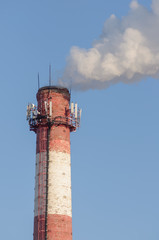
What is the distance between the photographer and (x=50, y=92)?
6378 cm

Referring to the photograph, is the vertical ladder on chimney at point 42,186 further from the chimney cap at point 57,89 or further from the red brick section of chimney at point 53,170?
the chimney cap at point 57,89

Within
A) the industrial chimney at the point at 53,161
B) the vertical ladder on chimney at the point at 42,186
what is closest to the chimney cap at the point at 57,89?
the industrial chimney at the point at 53,161

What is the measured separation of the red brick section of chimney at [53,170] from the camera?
191 feet

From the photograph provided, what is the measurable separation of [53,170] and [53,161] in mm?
1048

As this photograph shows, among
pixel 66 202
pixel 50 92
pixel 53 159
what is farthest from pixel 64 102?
pixel 66 202

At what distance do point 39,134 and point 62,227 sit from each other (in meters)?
11.5

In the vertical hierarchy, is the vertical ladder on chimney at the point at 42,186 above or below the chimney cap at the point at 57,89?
below

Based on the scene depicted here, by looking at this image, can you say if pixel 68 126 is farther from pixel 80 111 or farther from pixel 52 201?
pixel 52 201

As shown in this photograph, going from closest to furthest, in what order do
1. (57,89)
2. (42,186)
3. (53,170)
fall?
(42,186) → (53,170) → (57,89)

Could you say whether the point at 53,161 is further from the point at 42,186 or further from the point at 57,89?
the point at 57,89

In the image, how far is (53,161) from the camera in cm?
6025

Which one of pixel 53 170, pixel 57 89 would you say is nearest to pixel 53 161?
pixel 53 170

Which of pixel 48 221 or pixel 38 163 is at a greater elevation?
pixel 38 163

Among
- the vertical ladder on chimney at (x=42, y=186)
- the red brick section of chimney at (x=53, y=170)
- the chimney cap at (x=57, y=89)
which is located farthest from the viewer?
the chimney cap at (x=57, y=89)
